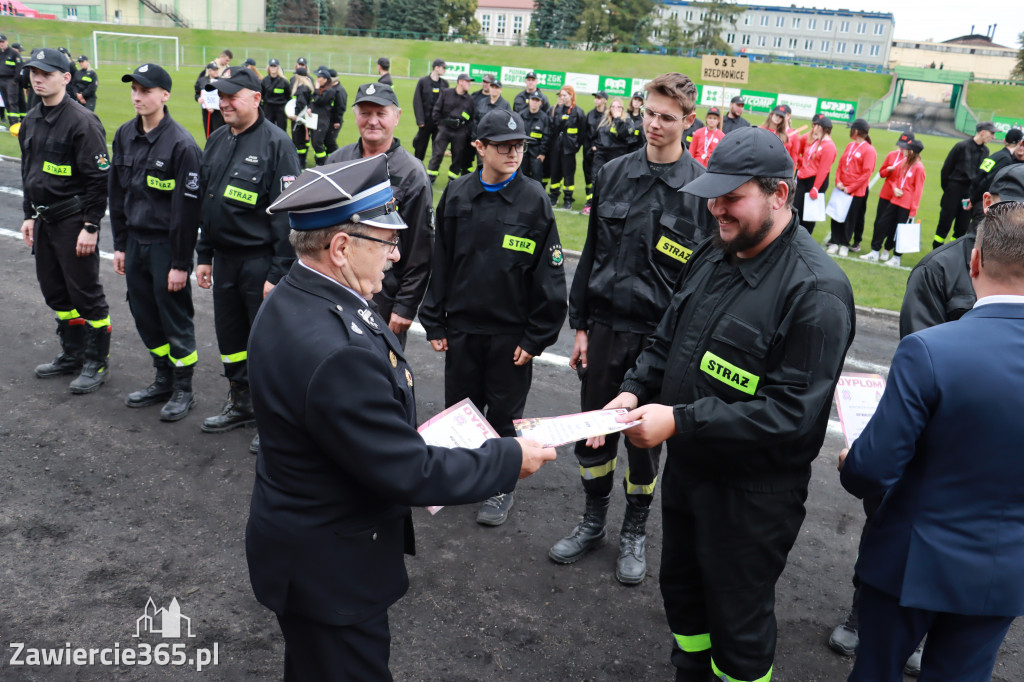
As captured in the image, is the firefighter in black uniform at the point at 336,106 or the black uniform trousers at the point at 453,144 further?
the firefighter in black uniform at the point at 336,106

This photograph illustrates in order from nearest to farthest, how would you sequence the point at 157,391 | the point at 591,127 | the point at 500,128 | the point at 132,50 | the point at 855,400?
the point at 855,400 → the point at 500,128 → the point at 157,391 → the point at 591,127 → the point at 132,50

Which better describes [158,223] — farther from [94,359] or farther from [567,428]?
[567,428]

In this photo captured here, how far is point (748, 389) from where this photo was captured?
9.52 ft

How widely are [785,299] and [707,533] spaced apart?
3.21ft

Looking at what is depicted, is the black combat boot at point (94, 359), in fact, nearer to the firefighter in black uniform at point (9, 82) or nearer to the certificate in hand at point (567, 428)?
the certificate in hand at point (567, 428)

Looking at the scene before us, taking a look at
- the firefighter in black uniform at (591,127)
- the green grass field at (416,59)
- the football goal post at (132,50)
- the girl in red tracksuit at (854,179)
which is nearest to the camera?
the girl in red tracksuit at (854,179)

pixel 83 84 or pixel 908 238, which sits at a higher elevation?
pixel 83 84

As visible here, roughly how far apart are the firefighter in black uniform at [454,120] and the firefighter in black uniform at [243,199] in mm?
10454

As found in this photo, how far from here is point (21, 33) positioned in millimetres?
47156

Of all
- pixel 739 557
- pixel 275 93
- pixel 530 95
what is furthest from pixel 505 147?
pixel 275 93

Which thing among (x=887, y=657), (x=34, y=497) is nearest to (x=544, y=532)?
(x=887, y=657)

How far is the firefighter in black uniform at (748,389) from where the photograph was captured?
9.14ft

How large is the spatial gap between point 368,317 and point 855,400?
221 cm

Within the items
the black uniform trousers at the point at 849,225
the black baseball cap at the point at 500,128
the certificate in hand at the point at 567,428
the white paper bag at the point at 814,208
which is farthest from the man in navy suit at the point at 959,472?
the white paper bag at the point at 814,208
